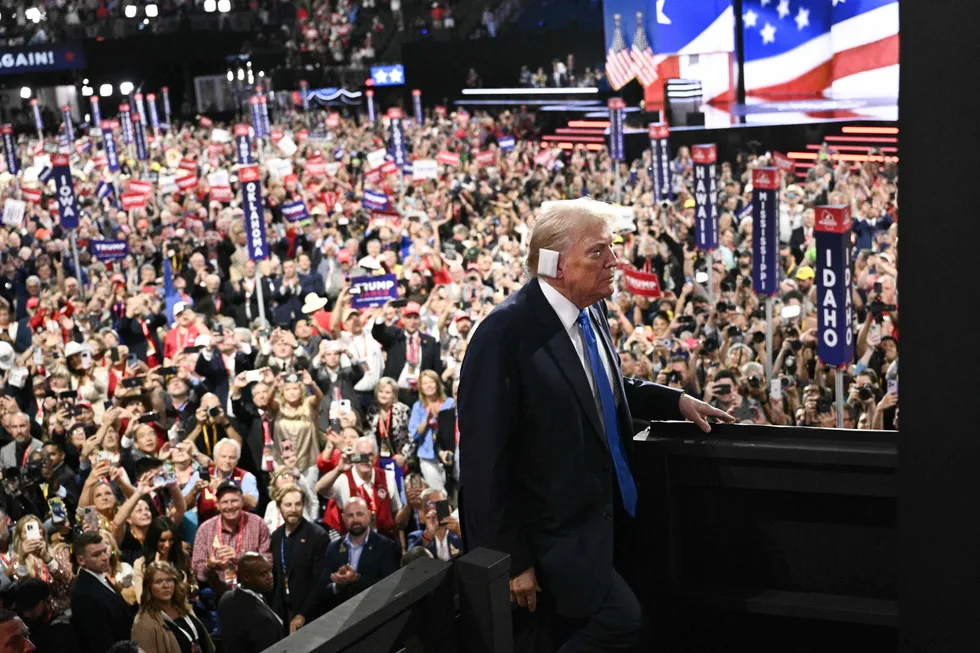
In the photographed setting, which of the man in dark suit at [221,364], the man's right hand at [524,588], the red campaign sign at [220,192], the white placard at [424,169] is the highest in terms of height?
the white placard at [424,169]

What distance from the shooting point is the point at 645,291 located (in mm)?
10016

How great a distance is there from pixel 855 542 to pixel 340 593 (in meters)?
3.62

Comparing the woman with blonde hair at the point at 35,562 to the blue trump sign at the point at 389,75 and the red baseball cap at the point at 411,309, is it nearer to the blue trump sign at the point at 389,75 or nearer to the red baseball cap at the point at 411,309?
the red baseball cap at the point at 411,309

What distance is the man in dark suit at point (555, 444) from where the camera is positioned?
8.83ft

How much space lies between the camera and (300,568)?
→ 19.4ft

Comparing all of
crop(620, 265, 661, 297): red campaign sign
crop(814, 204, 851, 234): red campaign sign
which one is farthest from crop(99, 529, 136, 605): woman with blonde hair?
crop(620, 265, 661, 297): red campaign sign

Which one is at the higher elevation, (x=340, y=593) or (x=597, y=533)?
(x=597, y=533)

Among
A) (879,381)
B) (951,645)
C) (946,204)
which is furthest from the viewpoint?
(879,381)

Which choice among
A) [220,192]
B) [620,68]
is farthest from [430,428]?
[620,68]

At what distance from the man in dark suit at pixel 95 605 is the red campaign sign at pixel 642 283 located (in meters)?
5.83

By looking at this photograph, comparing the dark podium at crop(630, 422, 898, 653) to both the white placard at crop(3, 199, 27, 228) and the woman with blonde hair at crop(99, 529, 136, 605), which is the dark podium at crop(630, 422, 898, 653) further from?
the white placard at crop(3, 199, 27, 228)

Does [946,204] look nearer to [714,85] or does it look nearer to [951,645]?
[951,645]

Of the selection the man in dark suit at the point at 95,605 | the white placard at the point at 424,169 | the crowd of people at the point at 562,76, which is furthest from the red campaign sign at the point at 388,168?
the crowd of people at the point at 562,76

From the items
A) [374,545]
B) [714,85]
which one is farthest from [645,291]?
[714,85]
